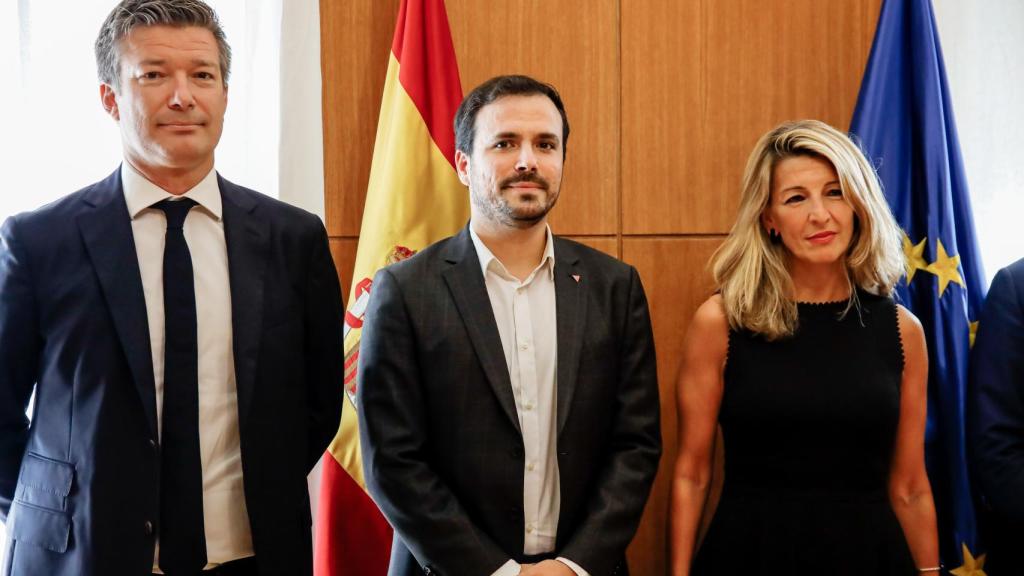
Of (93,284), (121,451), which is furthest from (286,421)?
(93,284)

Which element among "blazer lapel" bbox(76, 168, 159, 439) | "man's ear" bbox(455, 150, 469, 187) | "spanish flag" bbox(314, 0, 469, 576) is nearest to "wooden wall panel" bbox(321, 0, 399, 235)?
"spanish flag" bbox(314, 0, 469, 576)

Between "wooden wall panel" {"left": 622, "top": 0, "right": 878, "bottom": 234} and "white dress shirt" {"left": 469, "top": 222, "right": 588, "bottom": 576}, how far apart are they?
108 cm

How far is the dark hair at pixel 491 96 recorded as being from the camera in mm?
2246

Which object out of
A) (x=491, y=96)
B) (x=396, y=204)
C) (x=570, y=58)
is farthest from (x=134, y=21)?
(x=570, y=58)

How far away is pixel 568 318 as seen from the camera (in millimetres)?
2154

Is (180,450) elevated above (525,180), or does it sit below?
below

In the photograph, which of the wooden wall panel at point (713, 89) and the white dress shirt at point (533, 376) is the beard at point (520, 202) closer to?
the white dress shirt at point (533, 376)

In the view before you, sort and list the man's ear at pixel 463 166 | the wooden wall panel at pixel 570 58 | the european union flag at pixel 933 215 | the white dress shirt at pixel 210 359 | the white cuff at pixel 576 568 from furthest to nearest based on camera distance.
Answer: the wooden wall panel at pixel 570 58 → the european union flag at pixel 933 215 → the man's ear at pixel 463 166 → the white cuff at pixel 576 568 → the white dress shirt at pixel 210 359

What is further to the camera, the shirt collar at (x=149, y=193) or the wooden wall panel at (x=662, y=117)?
the wooden wall panel at (x=662, y=117)

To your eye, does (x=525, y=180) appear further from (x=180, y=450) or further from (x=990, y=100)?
(x=990, y=100)

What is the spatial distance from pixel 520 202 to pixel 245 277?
0.66 m

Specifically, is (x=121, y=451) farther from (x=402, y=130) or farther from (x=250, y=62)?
(x=250, y=62)

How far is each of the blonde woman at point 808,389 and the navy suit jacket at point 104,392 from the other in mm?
1124

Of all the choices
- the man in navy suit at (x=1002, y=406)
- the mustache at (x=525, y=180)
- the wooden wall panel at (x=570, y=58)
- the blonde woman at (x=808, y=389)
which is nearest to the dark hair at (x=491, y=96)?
the mustache at (x=525, y=180)
